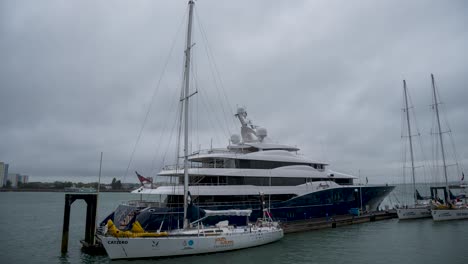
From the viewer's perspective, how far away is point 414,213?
104 feet

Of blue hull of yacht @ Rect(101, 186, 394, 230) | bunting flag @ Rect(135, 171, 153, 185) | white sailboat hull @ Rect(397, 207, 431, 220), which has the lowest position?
white sailboat hull @ Rect(397, 207, 431, 220)

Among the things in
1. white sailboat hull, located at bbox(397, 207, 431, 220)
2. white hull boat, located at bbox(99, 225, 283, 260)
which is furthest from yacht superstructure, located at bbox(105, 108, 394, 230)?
white sailboat hull, located at bbox(397, 207, 431, 220)

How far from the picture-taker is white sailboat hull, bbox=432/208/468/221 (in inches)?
1184

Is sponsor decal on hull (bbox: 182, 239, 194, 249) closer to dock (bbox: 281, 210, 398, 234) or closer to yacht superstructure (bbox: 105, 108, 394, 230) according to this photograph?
yacht superstructure (bbox: 105, 108, 394, 230)

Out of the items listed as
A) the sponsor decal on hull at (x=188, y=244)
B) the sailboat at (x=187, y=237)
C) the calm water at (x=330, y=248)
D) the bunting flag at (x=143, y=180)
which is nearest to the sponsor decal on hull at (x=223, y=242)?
the sailboat at (x=187, y=237)

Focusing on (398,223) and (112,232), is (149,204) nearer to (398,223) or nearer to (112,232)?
(112,232)

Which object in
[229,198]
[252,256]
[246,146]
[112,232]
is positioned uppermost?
[246,146]

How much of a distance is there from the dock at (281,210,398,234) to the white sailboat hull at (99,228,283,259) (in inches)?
243

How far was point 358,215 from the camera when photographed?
95.1 ft

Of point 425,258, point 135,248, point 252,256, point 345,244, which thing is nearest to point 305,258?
point 252,256

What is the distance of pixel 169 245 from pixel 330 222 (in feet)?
48.6

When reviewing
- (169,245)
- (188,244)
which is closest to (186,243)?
(188,244)

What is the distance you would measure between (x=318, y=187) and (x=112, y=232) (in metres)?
17.4

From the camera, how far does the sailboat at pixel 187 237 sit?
15.6m
